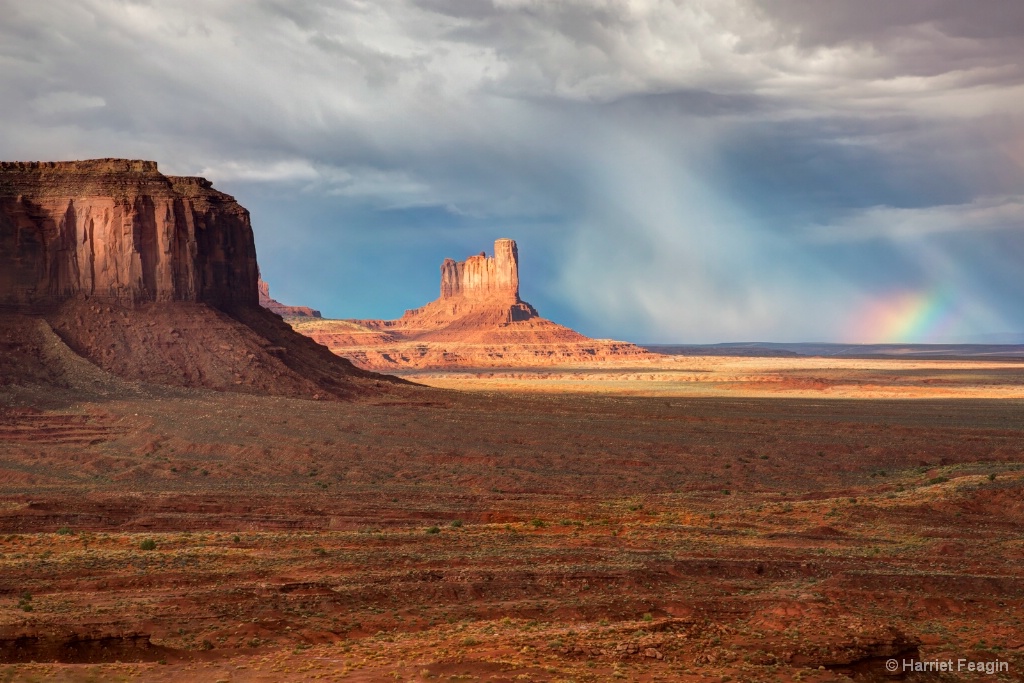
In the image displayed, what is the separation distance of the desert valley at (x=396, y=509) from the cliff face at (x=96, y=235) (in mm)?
141

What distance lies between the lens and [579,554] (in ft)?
69.5

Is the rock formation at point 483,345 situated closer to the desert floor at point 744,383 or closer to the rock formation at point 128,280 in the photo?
the desert floor at point 744,383

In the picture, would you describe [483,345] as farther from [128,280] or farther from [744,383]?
[128,280]

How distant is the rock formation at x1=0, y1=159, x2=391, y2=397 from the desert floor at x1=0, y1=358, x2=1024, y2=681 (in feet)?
36.4

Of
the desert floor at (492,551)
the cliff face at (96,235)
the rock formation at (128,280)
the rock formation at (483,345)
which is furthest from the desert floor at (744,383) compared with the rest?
the desert floor at (492,551)

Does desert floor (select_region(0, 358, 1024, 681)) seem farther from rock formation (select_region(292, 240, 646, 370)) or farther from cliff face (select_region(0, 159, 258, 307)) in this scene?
rock formation (select_region(292, 240, 646, 370))

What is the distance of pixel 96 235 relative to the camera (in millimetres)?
62938

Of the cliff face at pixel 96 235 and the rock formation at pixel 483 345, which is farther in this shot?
the rock formation at pixel 483 345

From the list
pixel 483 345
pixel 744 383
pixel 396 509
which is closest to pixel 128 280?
pixel 396 509

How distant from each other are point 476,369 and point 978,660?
137 metres

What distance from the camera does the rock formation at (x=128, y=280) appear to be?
60.0 metres

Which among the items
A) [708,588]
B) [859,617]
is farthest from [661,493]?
[859,617]

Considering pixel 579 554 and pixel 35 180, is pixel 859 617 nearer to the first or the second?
pixel 579 554

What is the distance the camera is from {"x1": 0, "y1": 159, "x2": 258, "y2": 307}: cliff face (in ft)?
202
